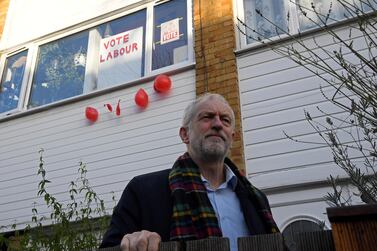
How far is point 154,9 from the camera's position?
671cm

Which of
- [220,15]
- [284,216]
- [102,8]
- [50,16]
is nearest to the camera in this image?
[284,216]

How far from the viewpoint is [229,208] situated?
2135 mm

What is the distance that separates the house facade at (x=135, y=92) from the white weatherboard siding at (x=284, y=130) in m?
0.01

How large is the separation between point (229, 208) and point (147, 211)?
456mm

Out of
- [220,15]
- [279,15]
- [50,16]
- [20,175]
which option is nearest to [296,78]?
[279,15]

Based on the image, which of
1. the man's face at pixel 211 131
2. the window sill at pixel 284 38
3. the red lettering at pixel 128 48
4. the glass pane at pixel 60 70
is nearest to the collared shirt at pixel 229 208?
the man's face at pixel 211 131

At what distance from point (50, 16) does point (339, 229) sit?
7.64m

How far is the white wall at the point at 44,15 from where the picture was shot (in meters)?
7.26

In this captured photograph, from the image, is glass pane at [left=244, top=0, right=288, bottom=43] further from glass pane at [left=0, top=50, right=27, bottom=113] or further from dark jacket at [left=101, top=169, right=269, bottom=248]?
glass pane at [left=0, top=50, right=27, bottom=113]

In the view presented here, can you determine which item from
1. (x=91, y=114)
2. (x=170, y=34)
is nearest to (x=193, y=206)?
(x=91, y=114)

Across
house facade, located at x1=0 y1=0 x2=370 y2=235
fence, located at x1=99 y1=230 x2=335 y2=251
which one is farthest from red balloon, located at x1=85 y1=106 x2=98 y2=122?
fence, located at x1=99 y1=230 x2=335 y2=251

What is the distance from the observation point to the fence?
1258 millimetres

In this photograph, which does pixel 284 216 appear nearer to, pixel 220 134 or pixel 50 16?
pixel 220 134

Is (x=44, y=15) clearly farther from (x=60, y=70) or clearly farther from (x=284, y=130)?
(x=284, y=130)
